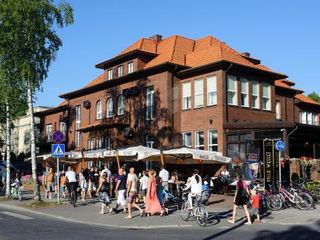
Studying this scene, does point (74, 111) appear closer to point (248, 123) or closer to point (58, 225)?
point (248, 123)

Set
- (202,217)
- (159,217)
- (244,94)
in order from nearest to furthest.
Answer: (202,217) → (159,217) → (244,94)

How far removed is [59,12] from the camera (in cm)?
2569

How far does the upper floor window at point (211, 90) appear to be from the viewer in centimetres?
3250

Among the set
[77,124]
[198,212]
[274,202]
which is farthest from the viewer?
[77,124]

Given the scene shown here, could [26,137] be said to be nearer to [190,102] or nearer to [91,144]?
[91,144]

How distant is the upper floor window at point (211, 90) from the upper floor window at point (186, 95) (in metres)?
1.76

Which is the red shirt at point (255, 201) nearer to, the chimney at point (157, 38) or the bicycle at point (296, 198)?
the bicycle at point (296, 198)

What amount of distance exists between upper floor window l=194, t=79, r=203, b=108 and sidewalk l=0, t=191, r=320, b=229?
11717mm

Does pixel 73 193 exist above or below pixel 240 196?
below

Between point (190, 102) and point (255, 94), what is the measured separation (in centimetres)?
454

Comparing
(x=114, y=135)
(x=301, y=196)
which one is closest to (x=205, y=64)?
(x=114, y=135)

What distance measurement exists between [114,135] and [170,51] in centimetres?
763

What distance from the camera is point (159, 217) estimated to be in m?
18.2

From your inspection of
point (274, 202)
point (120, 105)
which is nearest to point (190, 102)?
point (120, 105)
